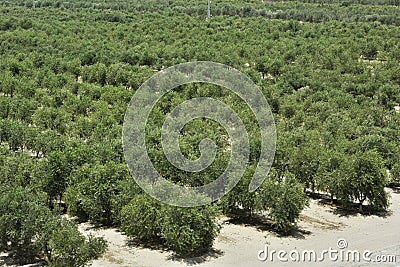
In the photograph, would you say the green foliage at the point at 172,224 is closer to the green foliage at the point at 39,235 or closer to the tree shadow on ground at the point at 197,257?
the tree shadow on ground at the point at 197,257

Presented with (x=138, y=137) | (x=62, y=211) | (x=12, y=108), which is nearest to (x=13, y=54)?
(x=12, y=108)

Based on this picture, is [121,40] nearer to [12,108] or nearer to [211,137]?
[12,108]

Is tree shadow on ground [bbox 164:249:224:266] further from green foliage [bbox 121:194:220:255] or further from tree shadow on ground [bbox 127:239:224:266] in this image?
green foliage [bbox 121:194:220:255]

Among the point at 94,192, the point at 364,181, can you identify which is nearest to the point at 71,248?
the point at 94,192

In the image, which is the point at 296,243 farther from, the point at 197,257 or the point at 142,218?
the point at 142,218

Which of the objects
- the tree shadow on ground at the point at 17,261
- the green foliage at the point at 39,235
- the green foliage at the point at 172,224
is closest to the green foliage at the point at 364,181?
the green foliage at the point at 172,224
